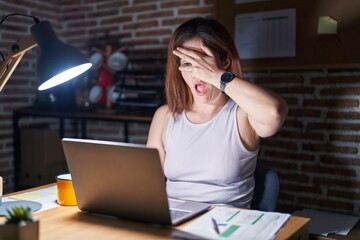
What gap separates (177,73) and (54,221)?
2.93ft

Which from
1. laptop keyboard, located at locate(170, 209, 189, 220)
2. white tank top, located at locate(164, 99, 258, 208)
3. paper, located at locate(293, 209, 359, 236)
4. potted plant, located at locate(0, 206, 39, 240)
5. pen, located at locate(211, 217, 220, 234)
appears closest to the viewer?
potted plant, located at locate(0, 206, 39, 240)

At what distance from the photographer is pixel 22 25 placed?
3271mm

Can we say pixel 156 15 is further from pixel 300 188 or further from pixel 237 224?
pixel 237 224

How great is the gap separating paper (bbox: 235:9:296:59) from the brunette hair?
905 mm

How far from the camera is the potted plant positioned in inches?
35.8

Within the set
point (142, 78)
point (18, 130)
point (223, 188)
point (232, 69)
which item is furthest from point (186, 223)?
point (18, 130)

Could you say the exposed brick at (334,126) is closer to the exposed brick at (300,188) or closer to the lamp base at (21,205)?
the exposed brick at (300,188)

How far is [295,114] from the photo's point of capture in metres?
2.57

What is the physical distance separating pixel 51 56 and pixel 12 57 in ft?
0.60

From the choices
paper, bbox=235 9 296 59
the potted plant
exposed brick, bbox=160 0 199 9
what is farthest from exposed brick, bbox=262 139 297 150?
the potted plant

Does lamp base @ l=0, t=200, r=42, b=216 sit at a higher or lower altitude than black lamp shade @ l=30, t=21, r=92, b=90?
lower

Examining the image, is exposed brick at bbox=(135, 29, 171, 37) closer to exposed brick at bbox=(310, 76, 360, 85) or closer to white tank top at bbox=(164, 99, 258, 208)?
exposed brick at bbox=(310, 76, 360, 85)

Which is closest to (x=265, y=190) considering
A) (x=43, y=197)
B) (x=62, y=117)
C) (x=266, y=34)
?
(x=43, y=197)

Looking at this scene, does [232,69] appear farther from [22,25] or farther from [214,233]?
[22,25]
